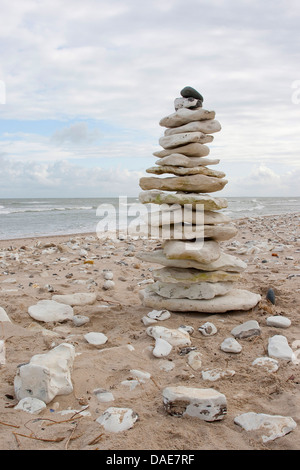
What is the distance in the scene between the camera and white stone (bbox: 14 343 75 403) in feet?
10.2

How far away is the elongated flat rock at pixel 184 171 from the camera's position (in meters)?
5.37

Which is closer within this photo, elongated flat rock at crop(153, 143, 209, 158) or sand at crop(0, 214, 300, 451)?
sand at crop(0, 214, 300, 451)

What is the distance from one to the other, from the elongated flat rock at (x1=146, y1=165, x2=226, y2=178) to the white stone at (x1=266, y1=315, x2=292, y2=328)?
207 cm

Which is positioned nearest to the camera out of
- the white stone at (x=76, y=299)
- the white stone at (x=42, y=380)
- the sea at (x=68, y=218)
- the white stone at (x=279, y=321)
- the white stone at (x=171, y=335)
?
the white stone at (x=42, y=380)

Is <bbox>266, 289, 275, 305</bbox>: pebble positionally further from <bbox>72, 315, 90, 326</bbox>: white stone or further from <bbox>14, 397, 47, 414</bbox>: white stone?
<bbox>14, 397, 47, 414</bbox>: white stone

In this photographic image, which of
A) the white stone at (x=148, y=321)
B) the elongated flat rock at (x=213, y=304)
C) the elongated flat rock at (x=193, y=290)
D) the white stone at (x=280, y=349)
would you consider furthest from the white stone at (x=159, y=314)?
the white stone at (x=280, y=349)

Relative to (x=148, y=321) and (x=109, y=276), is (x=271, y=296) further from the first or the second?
(x=109, y=276)

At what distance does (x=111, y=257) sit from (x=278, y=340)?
6.14 meters

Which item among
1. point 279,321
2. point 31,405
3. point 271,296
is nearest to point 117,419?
point 31,405

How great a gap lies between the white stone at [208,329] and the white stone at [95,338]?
1087 mm

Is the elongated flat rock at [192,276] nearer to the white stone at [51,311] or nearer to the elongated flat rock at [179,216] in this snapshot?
the elongated flat rock at [179,216]

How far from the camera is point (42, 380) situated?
10.3ft

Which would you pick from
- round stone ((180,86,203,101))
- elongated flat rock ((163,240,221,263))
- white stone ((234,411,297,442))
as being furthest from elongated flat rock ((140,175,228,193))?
white stone ((234,411,297,442))

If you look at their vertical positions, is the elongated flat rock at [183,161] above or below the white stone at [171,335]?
above
